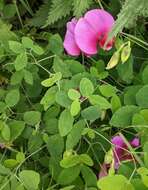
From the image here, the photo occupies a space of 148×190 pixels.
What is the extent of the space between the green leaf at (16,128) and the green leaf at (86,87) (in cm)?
17

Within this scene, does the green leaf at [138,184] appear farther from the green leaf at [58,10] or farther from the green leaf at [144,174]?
the green leaf at [58,10]

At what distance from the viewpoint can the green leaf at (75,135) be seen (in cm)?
114

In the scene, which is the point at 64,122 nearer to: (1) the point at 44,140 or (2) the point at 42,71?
(1) the point at 44,140

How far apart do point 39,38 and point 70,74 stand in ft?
1.11

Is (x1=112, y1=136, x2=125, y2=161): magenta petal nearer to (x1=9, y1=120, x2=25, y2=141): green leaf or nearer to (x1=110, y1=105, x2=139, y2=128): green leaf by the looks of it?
(x1=110, y1=105, x2=139, y2=128): green leaf

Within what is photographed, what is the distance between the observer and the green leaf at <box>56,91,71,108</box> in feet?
3.81

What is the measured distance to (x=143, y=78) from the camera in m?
1.23

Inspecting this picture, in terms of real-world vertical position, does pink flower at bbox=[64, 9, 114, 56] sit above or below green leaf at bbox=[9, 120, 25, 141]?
above

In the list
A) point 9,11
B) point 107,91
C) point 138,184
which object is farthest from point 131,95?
point 9,11

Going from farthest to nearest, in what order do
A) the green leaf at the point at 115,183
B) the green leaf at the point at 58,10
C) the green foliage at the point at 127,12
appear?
the green leaf at the point at 58,10 → the green foliage at the point at 127,12 → the green leaf at the point at 115,183

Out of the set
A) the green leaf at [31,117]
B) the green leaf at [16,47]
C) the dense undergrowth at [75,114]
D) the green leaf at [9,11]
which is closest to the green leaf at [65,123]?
the dense undergrowth at [75,114]

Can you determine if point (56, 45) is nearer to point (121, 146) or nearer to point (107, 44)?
point (107, 44)

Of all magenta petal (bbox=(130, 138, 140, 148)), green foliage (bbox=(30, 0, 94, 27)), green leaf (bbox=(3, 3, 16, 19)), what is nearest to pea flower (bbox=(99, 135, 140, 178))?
magenta petal (bbox=(130, 138, 140, 148))

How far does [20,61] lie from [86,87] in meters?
0.20
